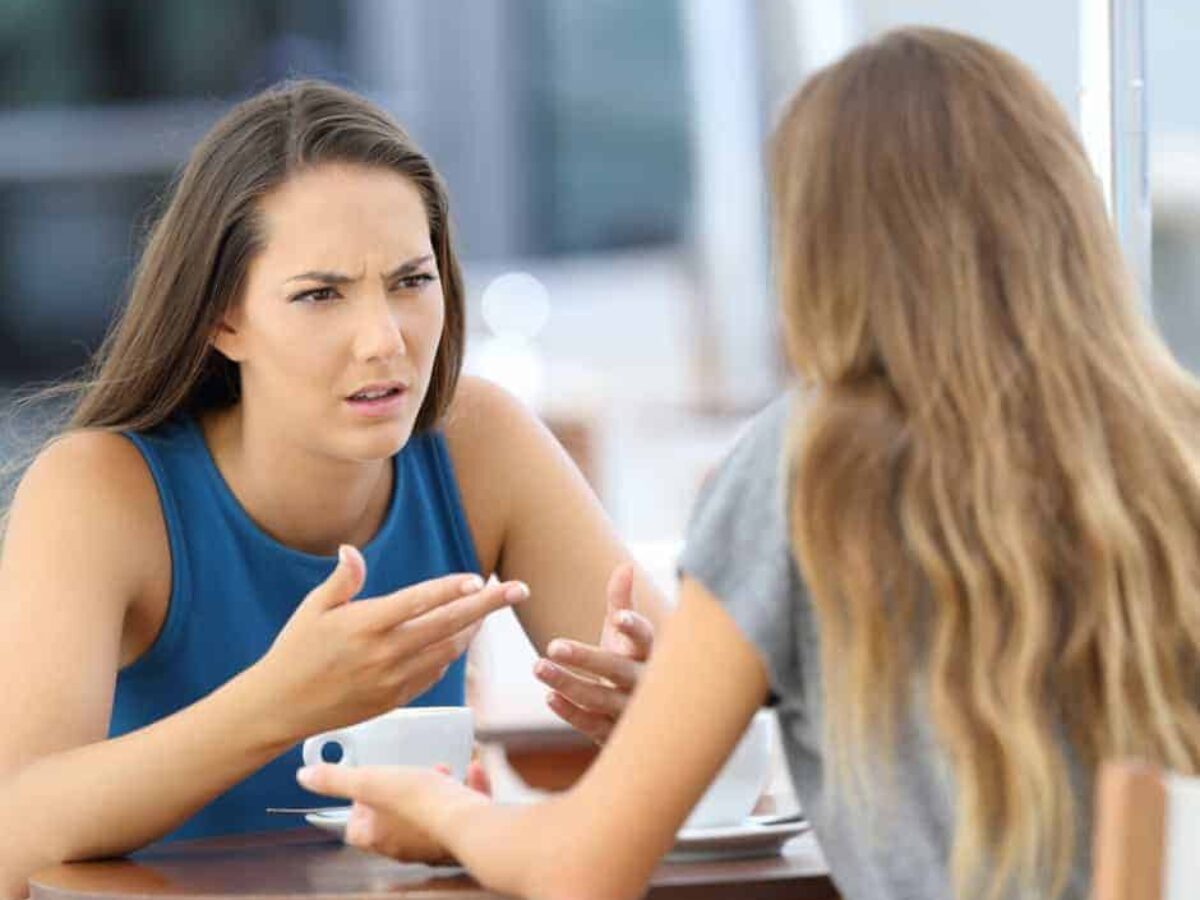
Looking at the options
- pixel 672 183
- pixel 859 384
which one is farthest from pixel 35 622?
pixel 672 183

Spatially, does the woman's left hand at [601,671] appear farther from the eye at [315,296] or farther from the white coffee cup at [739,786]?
the eye at [315,296]

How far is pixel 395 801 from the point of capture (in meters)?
1.50

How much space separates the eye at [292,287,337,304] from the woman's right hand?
1.14ft

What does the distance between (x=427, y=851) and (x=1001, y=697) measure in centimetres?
42

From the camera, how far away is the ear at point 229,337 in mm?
2002

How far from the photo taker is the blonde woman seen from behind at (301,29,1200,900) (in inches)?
51.6

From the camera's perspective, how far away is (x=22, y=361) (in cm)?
838

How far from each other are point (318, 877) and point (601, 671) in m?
0.33

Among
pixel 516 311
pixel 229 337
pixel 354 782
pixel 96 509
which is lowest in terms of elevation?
pixel 516 311

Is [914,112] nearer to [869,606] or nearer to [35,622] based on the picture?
[869,606]

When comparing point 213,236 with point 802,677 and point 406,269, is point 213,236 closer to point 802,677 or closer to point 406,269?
point 406,269

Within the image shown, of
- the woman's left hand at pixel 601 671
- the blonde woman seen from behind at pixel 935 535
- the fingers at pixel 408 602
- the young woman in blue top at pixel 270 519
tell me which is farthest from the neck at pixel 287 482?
the blonde woman seen from behind at pixel 935 535

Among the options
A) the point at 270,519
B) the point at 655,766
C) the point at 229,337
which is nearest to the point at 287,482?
the point at 270,519

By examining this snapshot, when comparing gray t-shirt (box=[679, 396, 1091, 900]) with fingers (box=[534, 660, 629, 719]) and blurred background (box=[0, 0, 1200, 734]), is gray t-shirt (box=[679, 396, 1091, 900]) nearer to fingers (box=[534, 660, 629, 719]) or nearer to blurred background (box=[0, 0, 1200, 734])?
fingers (box=[534, 660, 629, 719])
